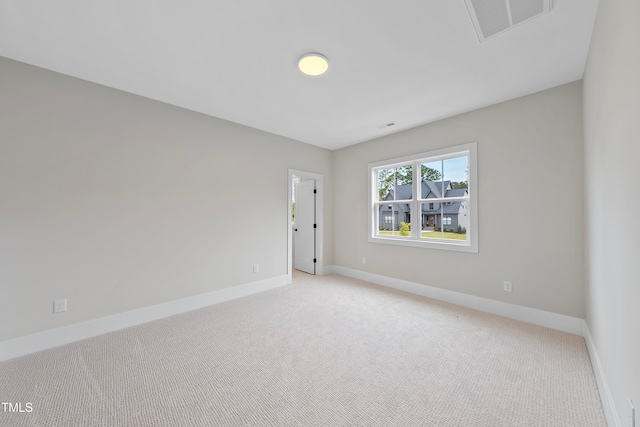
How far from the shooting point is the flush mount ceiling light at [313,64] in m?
2.15

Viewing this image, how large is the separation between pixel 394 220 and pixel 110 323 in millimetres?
4119

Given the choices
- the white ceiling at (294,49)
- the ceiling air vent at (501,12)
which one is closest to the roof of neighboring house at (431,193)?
the white ceiling at (294,49)

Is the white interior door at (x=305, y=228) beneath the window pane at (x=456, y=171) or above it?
beneath

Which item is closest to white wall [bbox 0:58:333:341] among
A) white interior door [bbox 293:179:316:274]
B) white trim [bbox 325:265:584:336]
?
white interior door [bbox 293:179:316:274]

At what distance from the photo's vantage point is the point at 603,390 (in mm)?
1645

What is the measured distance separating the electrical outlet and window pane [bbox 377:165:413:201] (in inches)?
174

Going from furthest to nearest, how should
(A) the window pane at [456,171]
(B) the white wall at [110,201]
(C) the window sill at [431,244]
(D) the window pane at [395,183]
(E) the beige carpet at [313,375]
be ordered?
1. (D) the window pane at [395,183]
2. (A) the window pane at [456,171]
3. (C) the window sill at [431,244]
4. (B) the white wall at [110,201]
5. (E) the beige carpet at [313,375]

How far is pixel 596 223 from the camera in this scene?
1.96 meters

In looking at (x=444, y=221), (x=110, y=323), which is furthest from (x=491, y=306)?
(x=110, y=323)

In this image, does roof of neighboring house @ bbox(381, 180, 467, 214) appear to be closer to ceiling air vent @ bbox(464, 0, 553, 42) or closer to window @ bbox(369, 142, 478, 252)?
window @ bbox(369, 142, 478, 252)

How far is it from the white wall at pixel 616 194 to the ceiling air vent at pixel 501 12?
35cm

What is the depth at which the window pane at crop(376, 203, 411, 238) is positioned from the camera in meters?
4.17

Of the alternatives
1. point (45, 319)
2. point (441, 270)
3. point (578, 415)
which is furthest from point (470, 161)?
point (45, 319)

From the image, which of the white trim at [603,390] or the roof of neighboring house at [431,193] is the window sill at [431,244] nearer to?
the roof of neighboring house at [431,193]
